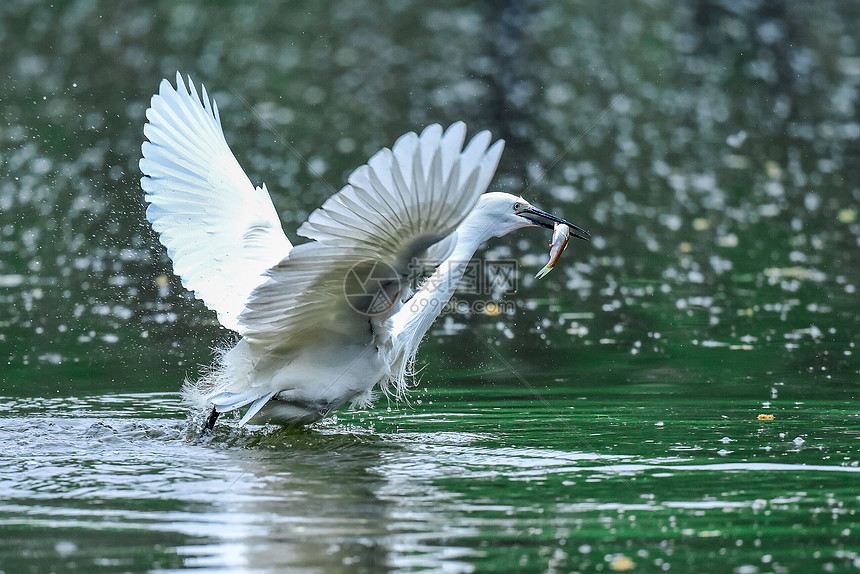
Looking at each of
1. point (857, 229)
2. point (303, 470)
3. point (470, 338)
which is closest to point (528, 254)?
point (470, 338)

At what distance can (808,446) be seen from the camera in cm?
680

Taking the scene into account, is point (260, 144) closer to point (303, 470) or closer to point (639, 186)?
point (639, 186)

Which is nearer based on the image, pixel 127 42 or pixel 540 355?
pixel 540 355

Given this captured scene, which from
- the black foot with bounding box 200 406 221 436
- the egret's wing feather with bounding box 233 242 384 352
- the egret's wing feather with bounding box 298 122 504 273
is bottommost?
the black foot with bounding box 200 406 221 436

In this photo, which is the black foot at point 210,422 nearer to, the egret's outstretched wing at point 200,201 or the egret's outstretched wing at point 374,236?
the egret's outstretched wing at point 200,201

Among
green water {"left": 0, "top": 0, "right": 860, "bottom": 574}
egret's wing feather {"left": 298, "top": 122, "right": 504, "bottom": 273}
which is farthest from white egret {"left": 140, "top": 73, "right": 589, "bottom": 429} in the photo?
green water {"left": 0, "top": 0, "right": 860, "bottom": 574}

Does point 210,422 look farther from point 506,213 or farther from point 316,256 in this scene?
point 506,213

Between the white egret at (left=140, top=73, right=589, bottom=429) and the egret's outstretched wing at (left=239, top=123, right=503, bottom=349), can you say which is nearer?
the egret's outstretched wing at (left=239, top=123, right=503, bottom=349)

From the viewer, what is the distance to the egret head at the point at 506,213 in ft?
23.9

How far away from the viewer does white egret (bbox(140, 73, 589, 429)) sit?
5.36m

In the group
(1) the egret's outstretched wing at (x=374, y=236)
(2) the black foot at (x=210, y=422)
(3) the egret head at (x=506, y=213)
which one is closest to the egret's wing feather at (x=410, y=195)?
(1) the egret's outstretched wing at (x=374, y=236)

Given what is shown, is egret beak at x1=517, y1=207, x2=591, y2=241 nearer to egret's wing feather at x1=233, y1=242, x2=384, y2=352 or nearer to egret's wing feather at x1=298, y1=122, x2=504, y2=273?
egret's wing feather at x1=233, y1=242, x2=384, y2=352

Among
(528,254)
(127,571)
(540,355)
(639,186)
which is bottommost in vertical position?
(127,571)

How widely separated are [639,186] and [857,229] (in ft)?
9.68
